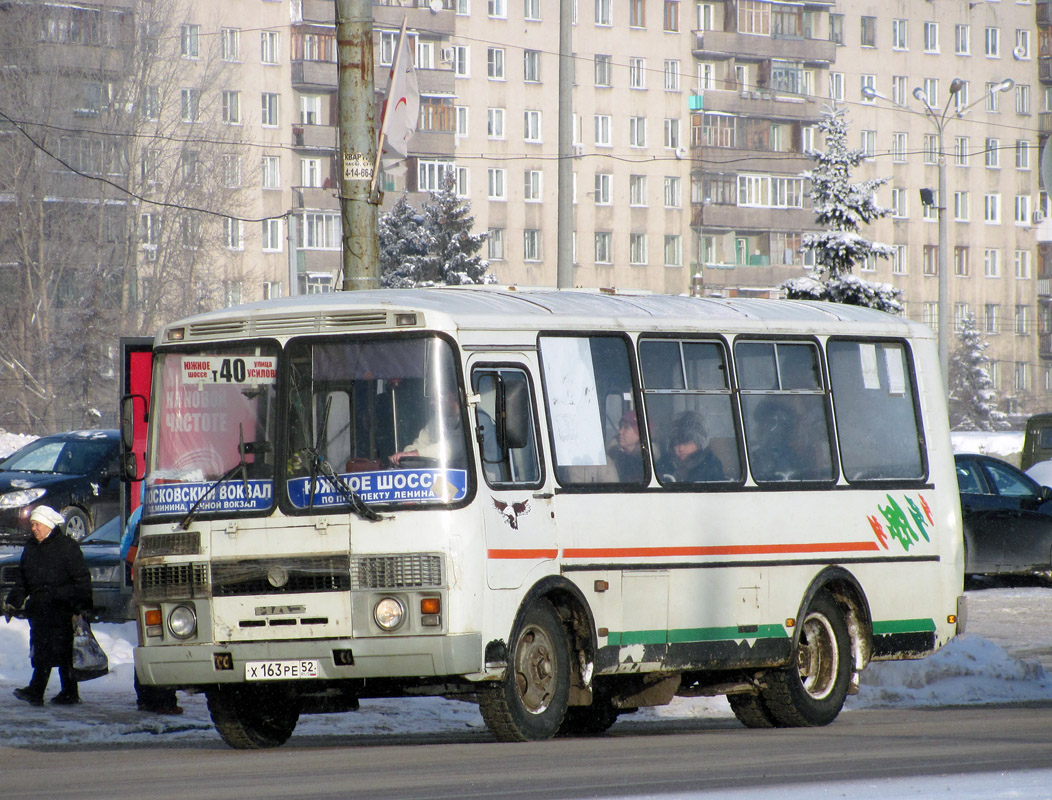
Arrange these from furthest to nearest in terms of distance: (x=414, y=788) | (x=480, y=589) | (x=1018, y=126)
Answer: (x=1018, y=126) → (x=480, y=589) → (x=414, y=788)

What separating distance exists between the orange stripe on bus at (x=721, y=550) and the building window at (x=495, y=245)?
7129cm

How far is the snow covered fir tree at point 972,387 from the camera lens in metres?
90.5

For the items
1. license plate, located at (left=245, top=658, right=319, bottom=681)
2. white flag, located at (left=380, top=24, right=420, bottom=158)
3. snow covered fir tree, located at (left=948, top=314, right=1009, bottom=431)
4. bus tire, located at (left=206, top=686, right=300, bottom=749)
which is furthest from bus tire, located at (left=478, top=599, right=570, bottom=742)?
snow covered fir tree, located at (left=948, top=314, right=1009, bottom=431)

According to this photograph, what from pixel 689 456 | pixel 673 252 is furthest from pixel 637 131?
pixel 689 456

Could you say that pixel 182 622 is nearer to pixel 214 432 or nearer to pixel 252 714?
pixel 252 714

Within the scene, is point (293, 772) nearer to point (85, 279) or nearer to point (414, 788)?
point (414, 788)

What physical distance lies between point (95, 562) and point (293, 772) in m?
8.45

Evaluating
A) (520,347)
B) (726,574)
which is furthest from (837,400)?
(520,347)

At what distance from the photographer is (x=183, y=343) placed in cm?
1161

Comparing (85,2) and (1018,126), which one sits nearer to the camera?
(85,2)

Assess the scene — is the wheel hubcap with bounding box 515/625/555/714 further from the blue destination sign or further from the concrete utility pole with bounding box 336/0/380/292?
the concrete utility pole with bounding box 336/0/380/292

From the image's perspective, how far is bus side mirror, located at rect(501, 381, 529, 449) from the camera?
1091cm

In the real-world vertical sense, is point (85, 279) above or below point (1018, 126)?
below

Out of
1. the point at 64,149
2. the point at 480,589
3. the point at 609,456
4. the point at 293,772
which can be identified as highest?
the point at 64,149
